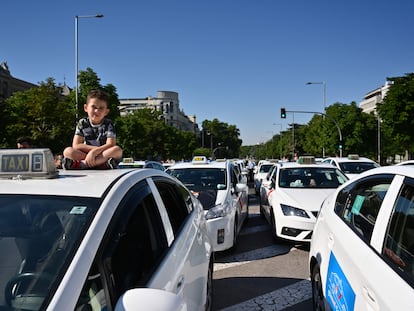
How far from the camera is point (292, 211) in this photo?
22.0ft

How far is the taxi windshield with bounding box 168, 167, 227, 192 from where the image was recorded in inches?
301

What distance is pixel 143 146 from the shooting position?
50.1 metres

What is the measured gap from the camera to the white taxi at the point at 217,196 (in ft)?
20.0

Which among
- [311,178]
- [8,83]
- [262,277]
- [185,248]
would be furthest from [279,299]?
[8,83]

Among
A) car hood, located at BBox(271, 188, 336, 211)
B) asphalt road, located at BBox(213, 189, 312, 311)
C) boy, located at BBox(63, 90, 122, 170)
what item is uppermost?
boy, located at BBox(63, 90, 122, 170)

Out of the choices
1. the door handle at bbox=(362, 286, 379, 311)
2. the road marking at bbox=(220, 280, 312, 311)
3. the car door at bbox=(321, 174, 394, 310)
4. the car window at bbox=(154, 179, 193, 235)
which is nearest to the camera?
the door handle at bbox=(362, 286, 379, 311)

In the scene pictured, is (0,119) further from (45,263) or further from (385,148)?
(385,148)

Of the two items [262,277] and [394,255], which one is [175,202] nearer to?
[394,255]

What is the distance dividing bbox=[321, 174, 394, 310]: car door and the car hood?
303 centimetres

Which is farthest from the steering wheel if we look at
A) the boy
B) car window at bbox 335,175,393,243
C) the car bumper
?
the car bumper

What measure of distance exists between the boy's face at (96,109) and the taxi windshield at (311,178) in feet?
15.9

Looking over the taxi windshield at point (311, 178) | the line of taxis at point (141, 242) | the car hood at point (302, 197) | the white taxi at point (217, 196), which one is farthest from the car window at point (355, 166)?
the line of taxis at point (141, 242)

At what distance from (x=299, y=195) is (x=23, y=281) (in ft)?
20.0

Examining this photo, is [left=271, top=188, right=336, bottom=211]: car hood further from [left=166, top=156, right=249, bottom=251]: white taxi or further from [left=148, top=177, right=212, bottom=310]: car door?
[left=148, top=177, right=212, bottom=310]: car door
